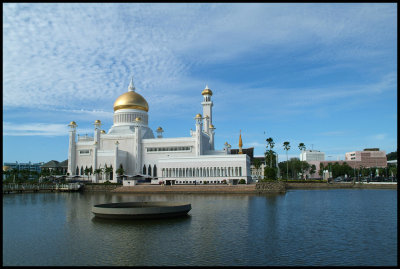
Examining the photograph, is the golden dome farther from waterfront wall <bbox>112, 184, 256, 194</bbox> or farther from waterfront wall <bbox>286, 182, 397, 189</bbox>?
waterfront wall <bbox>286, 182, 397, 189</bbox>

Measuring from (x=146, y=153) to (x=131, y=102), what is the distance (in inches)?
484

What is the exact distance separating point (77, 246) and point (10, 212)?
638 inches

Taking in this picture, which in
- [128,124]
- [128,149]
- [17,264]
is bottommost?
[17,264]

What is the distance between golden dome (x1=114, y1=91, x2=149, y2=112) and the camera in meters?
74.3

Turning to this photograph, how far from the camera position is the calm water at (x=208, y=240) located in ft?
46.8

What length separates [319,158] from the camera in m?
170

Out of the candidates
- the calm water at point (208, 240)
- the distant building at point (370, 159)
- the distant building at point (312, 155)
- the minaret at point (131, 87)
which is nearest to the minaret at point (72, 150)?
the minaret at point (131, 87)

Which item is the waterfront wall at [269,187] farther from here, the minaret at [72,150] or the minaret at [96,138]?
the minaret at [72,150]

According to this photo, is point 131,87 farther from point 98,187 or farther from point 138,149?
point 98,187

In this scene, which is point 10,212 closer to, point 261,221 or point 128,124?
point 261,221

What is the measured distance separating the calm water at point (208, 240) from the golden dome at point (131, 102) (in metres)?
49.3

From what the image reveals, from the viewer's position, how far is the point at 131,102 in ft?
244

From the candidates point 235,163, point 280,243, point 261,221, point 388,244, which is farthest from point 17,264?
point 235,163

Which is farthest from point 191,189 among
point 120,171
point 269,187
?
point 120,171
